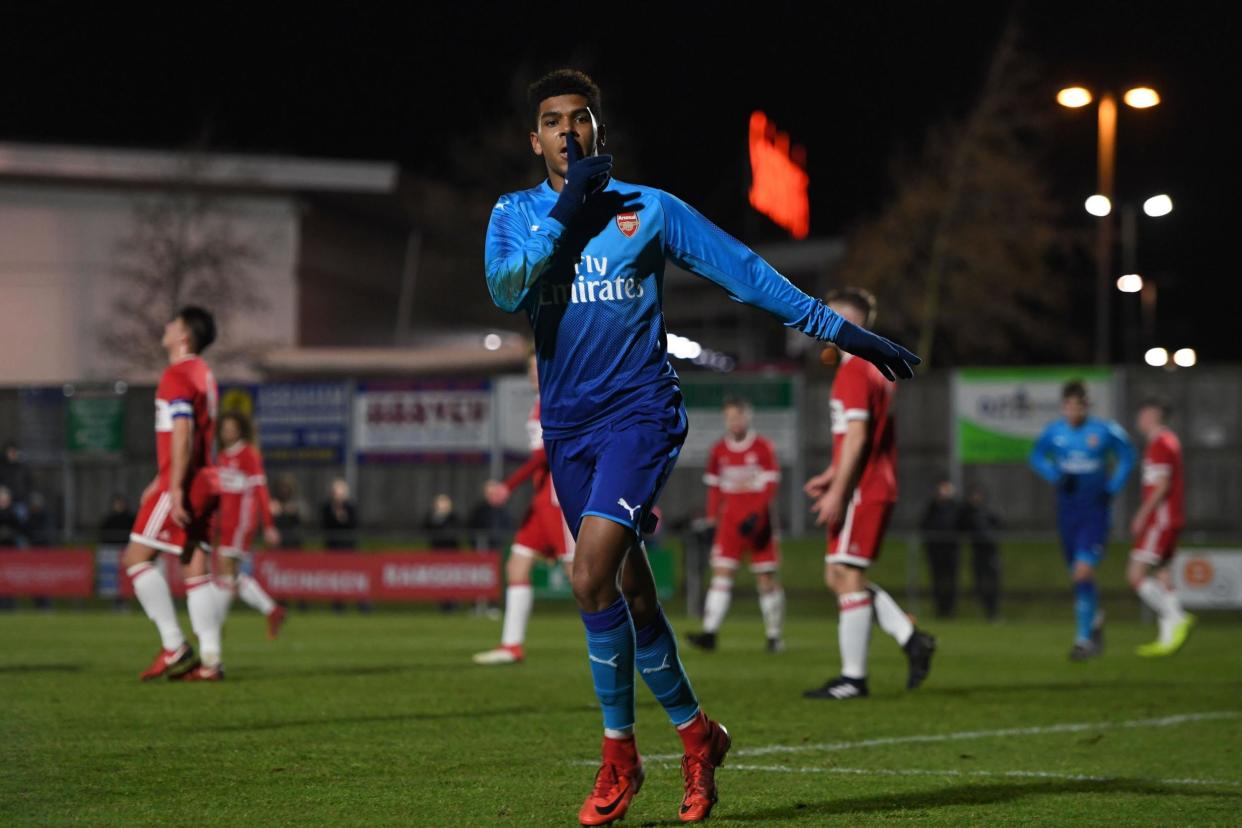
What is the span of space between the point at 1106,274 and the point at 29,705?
22.7 m

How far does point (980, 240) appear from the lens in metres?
39.0

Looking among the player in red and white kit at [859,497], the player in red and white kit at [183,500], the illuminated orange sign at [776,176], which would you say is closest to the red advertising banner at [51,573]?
the player in red and white kit at [183,500]

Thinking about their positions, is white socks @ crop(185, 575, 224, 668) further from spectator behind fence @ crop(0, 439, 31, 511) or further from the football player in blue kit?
spectator behind fence @ crop(0, 439, 31, 511)

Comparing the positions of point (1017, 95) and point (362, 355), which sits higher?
point (1017, 95)

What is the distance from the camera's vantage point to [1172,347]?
6109 centimetres

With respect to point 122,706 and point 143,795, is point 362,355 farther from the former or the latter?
point 143,795

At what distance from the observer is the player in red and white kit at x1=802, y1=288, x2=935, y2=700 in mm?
10711

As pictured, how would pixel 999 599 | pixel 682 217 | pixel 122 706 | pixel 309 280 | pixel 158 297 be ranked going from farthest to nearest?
1. pixel 309 280
2. pixel 158 297
3. pixel 999 599
4. pixel 122 706
5. pixel 682 217

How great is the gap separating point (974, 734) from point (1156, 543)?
9552mm

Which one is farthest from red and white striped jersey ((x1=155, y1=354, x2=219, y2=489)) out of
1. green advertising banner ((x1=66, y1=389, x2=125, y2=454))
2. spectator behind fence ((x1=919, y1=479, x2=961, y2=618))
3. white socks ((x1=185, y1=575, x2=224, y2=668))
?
green advertising banner ((x1=66, y1=389, x2=125, y2=454))

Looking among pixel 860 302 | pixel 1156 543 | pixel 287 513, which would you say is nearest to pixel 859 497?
pixel 860 302

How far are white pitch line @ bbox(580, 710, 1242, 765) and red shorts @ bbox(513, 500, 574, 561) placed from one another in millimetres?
5514

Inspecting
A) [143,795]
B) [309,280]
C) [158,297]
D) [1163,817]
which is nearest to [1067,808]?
[1163,817]

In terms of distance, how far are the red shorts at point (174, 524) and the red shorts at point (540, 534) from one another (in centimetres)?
353
